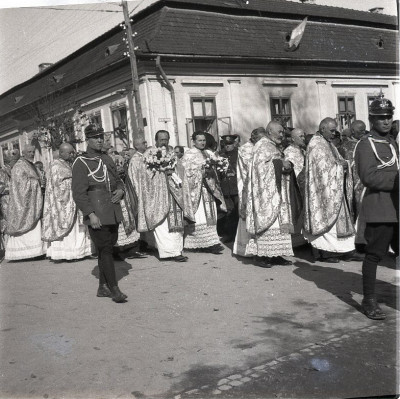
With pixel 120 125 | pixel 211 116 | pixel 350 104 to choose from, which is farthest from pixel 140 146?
pixel 350 104

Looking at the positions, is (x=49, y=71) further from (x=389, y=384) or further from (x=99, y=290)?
(x=389, y=384)

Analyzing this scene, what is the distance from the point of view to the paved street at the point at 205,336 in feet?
12.3

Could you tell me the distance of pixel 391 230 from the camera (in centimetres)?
498

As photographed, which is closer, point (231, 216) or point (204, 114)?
point (231, 216)

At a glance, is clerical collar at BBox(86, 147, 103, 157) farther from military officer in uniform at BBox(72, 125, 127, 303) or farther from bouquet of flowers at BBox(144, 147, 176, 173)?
bouquet of flowers at BBox(144, 147, 176, 173)

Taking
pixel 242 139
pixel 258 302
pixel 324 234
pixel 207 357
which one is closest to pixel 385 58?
pixel 242 139

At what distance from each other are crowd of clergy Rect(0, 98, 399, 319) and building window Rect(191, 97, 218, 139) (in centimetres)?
966

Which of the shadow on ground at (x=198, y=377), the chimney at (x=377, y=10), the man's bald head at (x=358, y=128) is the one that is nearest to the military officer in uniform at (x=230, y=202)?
the man's bald head at (x=358, y=128)

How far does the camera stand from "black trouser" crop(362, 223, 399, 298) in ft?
16.3

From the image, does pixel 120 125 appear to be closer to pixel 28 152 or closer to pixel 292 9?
pixel 292 9

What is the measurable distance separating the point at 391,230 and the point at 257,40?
57.7ft

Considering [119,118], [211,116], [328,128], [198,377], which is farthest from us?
[119,118]

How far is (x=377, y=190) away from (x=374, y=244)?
0.48 metres

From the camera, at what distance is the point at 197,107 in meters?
20.5
